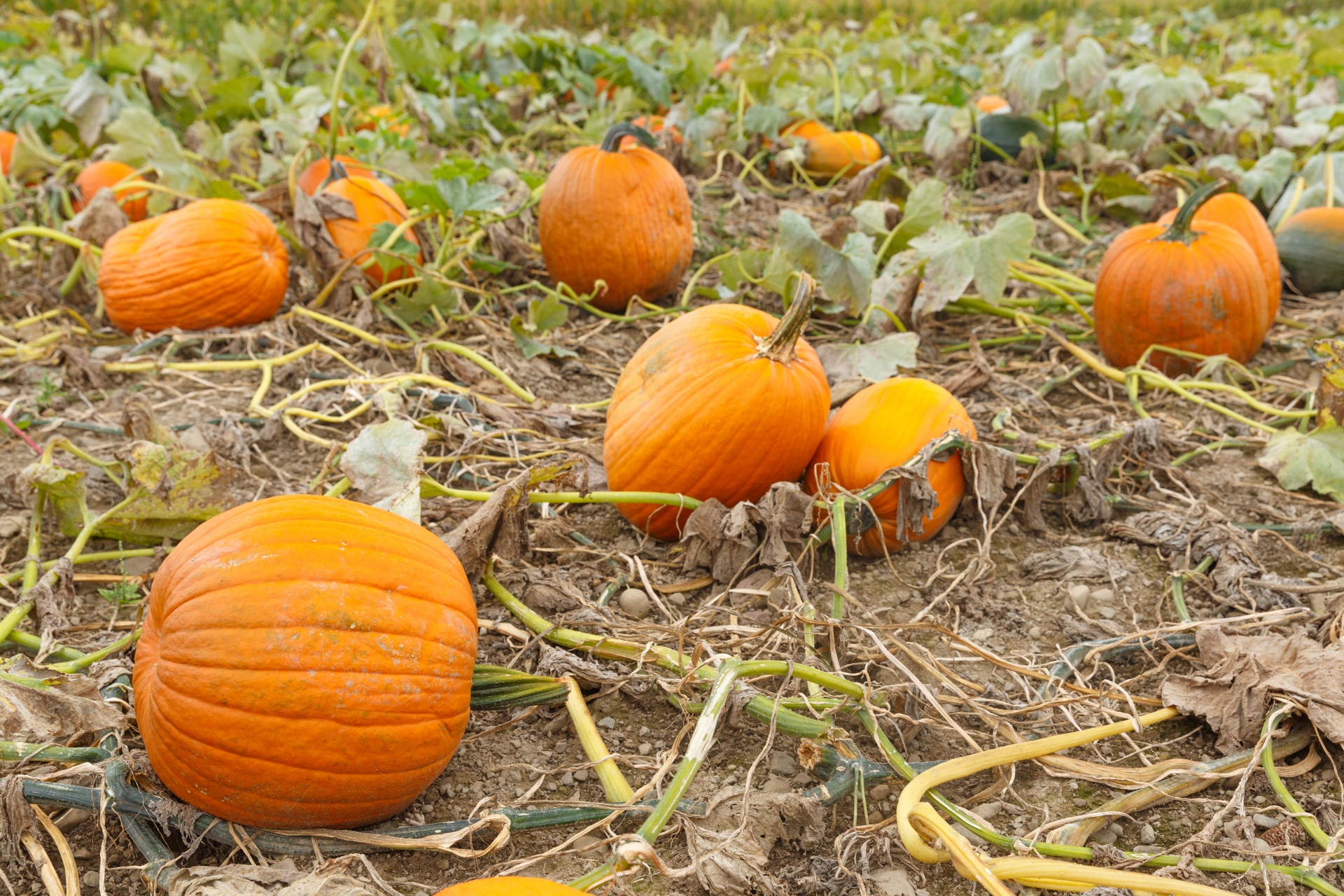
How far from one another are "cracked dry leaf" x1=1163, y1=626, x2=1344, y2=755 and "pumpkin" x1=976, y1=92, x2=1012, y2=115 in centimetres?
445

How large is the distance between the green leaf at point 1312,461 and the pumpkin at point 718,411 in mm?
1251

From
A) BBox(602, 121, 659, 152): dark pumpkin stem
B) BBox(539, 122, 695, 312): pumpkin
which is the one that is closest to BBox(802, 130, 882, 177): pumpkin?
BBox(539, 122, 695, 312): pumpkin

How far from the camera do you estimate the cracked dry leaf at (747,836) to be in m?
1.39

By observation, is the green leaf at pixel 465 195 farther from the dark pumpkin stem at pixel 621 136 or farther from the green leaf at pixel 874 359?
the green leaf at pixel 874 359

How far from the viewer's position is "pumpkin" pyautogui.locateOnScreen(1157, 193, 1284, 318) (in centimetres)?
337

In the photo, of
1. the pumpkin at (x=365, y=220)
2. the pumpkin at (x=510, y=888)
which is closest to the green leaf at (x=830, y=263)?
the pumpkin at (x=365, y=220)

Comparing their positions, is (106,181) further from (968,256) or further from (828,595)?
(828,595)

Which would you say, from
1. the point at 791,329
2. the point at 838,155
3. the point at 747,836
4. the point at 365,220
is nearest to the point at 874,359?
the point at 791,329

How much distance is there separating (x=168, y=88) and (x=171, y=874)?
5822 millimetres

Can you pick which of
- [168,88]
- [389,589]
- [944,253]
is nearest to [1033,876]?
[389,589]

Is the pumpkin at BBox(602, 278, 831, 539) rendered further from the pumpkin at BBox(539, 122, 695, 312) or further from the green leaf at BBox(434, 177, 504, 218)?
the green leaf at BBox(434, 177, 504, 218)

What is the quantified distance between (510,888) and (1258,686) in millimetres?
1319

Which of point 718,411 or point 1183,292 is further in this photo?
point 1183,292

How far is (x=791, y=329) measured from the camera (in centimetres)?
216
